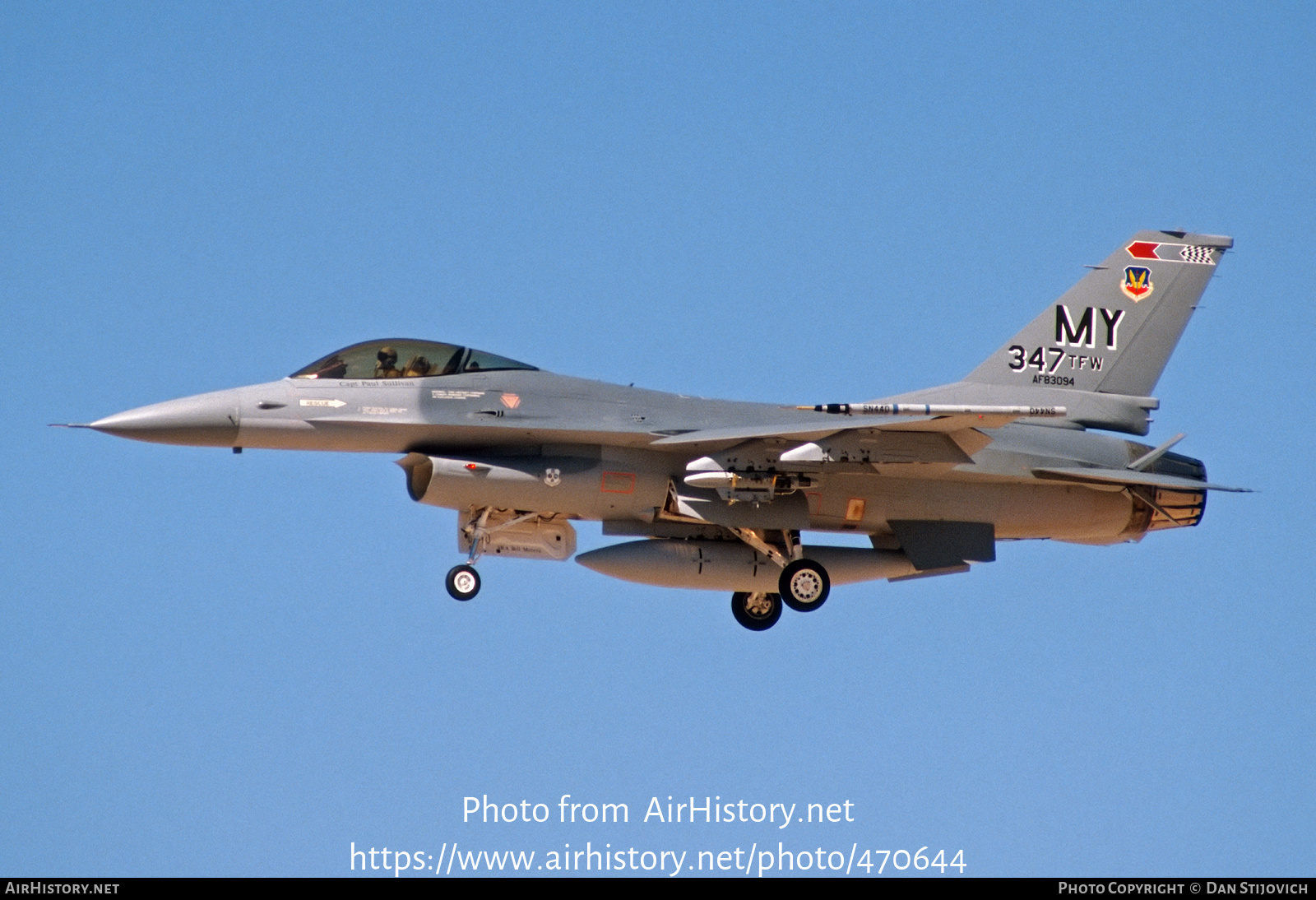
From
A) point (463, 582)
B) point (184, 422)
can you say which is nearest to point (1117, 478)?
point (463, 582)

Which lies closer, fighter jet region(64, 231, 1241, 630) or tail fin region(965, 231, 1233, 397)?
fighter jet region(64, 231, 1241, 630)

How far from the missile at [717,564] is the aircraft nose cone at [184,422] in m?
3.94

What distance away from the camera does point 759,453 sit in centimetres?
1773

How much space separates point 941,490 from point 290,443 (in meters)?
7.00

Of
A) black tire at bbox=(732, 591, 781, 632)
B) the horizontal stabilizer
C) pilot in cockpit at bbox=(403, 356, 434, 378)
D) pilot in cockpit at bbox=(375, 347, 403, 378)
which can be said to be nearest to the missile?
black tire at bbox=(732, 591, 781, 632)

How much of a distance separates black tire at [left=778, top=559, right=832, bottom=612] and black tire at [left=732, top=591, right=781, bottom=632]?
54.6 inches

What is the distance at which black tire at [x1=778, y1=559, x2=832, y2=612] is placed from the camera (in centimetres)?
1853

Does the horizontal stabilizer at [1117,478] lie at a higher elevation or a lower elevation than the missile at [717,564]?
higher

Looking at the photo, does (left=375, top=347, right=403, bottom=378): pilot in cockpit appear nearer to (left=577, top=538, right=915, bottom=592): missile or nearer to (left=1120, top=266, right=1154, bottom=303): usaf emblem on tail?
(left=577, top=538, right=915, bottom=592): missile

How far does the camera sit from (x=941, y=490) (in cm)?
1878

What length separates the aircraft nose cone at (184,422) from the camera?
1730 cm

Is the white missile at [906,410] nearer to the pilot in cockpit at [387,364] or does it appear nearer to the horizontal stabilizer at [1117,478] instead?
the horizontal stabilizer at [1117,478]

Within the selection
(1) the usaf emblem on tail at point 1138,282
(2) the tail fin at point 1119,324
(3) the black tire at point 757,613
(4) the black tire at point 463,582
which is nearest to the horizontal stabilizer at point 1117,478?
(2) the tail fin at point 1119,324

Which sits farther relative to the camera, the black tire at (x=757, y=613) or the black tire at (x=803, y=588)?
the black tire at (x=757, y=613)
